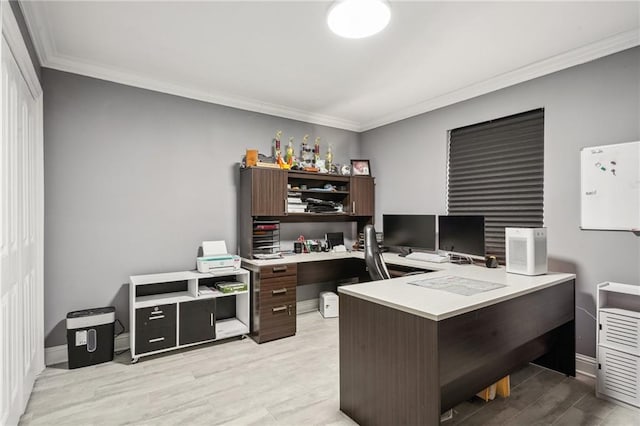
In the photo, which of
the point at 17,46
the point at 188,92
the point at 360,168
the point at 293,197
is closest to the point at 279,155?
the point at 293,197

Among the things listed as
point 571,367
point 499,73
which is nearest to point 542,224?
point 571,367

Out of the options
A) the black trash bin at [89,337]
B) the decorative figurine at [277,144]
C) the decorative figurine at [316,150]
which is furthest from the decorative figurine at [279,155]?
the black trash bin at [89,337]

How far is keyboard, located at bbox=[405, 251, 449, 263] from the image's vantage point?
134 inches

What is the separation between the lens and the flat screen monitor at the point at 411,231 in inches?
143

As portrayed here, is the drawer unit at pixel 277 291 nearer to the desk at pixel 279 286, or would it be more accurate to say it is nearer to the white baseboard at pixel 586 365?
the desk at pixel 279 286

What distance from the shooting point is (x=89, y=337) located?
9.02ft

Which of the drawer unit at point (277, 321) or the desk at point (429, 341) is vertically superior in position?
the desk at point (429, 341)

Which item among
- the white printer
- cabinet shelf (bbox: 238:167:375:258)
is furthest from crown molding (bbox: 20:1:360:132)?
the white printer

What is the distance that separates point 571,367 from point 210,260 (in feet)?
10.7

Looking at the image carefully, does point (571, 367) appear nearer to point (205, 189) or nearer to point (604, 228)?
point (604, 228)

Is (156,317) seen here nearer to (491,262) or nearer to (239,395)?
(239,395)

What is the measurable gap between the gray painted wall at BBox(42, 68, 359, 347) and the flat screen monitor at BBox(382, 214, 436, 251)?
6.16 ft

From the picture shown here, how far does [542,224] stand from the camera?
2984 millimetres

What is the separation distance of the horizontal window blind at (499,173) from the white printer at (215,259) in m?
2.51
